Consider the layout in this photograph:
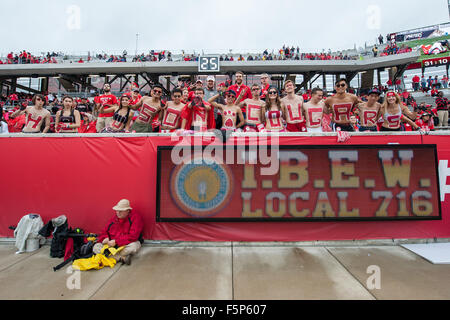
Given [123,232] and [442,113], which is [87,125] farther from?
[442,113]

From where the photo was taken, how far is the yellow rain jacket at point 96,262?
2889 mm

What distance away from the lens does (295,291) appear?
2.42 m

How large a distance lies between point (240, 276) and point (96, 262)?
1.90m

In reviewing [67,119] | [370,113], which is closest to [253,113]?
[370,113]

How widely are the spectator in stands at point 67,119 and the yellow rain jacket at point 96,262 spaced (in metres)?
3.16

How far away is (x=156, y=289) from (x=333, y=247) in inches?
107

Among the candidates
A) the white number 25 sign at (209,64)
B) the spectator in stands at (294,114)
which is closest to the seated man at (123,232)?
the spectator in stands at (294,114)

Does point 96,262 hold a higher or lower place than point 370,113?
lower

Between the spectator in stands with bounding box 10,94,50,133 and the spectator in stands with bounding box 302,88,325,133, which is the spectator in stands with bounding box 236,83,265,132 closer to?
the spectator in stands with bounding box 302,88,325,133

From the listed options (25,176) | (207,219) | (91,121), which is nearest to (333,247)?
(207,219)

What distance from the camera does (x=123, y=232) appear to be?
3393 mm

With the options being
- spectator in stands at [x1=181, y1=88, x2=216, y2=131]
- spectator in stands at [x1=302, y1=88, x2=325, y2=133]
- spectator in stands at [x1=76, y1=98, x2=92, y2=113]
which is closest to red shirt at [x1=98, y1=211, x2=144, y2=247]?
spectator in stands at [x1=181, y1=88, x2=216, y2=131]

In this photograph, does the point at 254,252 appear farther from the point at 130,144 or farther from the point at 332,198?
the point at 130,144
